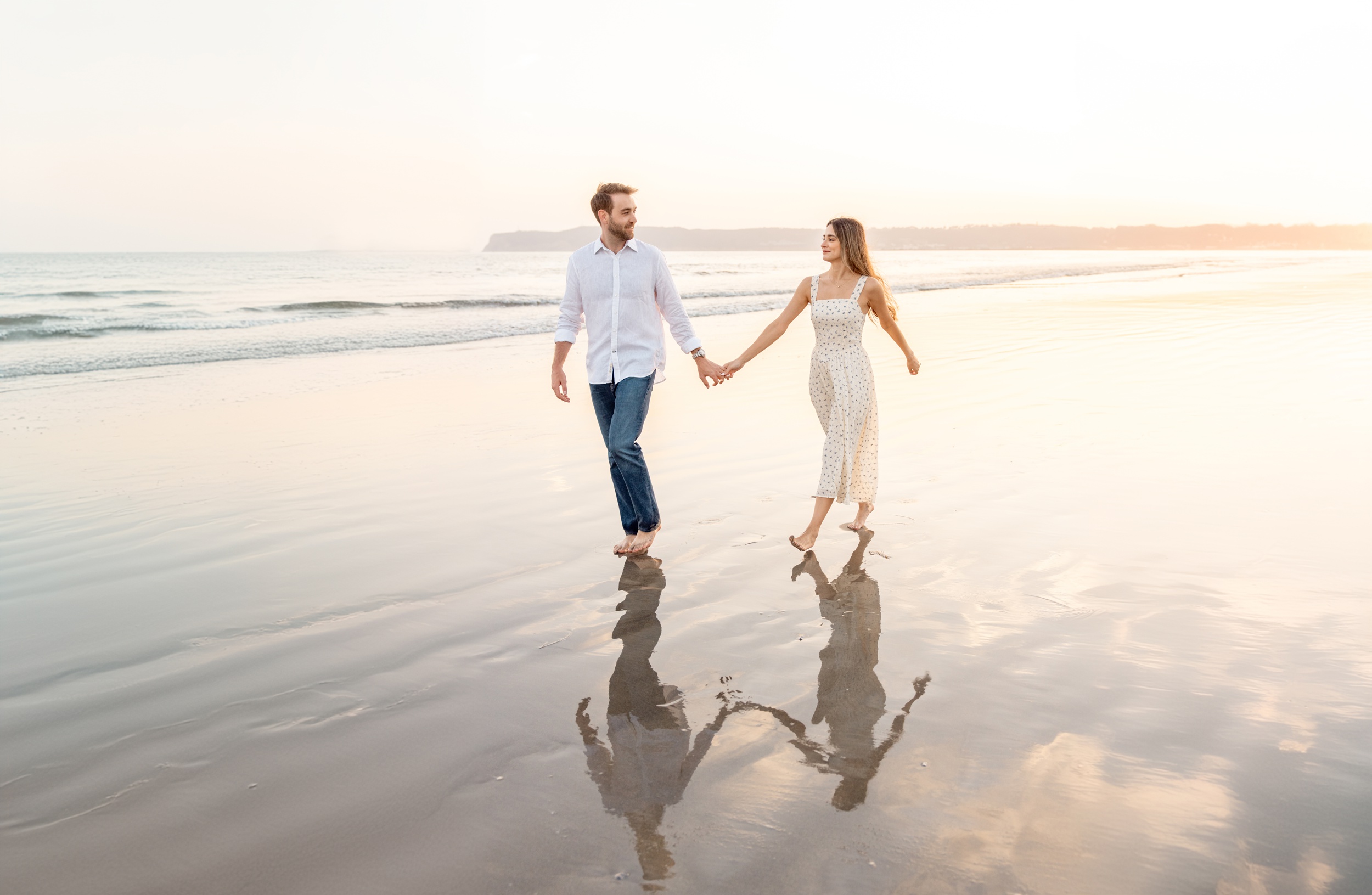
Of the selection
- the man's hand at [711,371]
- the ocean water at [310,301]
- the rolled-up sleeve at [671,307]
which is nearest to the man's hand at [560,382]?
the rolled-up sleeve at [671,307]

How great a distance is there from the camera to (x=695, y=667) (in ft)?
11.7

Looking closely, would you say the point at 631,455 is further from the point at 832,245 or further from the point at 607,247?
the point at 832,245

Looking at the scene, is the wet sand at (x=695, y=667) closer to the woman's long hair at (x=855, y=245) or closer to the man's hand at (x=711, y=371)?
the man's hand at (x=711, y=371)

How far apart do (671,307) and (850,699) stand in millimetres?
2751

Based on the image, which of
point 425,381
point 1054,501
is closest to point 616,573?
point 1054,501

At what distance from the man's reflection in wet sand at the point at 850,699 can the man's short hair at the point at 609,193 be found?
2.31 meters

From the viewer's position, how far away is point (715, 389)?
10844 millimetres

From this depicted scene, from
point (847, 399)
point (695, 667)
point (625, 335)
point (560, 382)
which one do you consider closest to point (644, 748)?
point (695, 667)

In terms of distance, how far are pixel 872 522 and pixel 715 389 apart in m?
5.47

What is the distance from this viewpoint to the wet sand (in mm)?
2369

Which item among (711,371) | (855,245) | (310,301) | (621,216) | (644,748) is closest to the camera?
(644,748)

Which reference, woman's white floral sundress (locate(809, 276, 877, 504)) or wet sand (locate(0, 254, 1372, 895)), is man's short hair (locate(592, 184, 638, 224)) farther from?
wet sand (locate(0, 254, 1372, 895))

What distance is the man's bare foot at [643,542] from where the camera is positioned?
498 cm

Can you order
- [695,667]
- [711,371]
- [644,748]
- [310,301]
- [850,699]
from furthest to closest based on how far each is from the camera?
[310,301]
[711,371]
[695,667]
[850,699]
[644,748]
